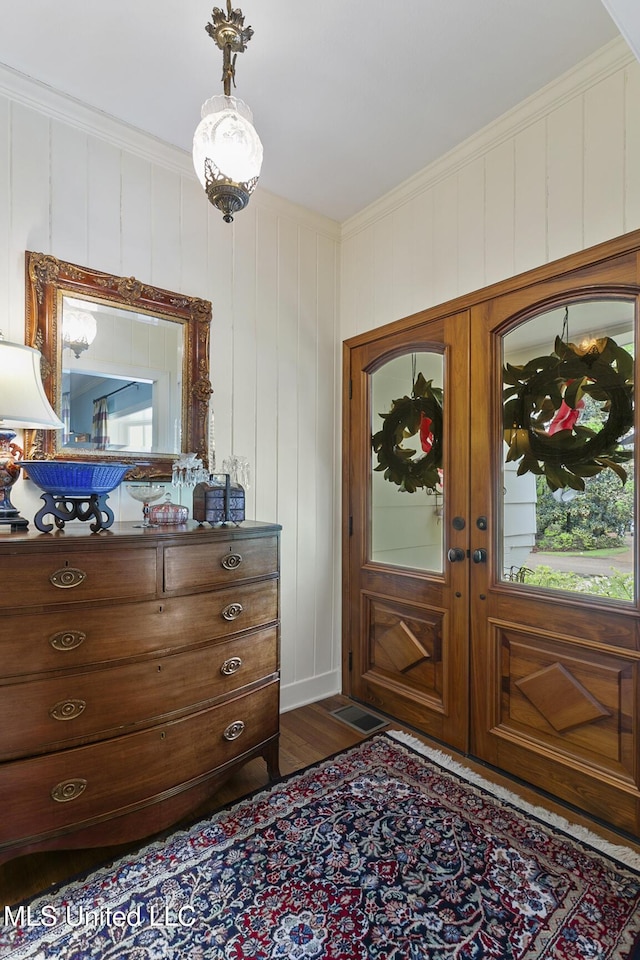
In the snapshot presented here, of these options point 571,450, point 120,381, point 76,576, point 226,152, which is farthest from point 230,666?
point 226,152

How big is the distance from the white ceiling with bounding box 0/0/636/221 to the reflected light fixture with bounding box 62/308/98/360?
3.02ft

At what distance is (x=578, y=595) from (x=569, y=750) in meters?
0.64

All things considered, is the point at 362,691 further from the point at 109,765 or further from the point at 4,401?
the point at 4,401

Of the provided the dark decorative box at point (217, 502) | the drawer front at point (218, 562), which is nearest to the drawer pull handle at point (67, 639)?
the drawer front at point (218, 562)

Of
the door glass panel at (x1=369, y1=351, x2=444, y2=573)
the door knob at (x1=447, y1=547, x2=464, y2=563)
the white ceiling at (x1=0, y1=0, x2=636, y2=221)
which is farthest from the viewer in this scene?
the door glass panel at (x1=369, y1=351, x2=444, y2=573)

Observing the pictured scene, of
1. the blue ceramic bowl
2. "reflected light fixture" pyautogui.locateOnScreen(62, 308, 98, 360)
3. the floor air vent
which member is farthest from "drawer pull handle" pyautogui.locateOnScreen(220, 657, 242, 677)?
"reflected light fixture" pyautogui.locateOnScreen(62, 308, 98, 360)

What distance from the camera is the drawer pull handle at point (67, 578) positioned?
1.59 metres

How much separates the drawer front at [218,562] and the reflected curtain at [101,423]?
0.72m

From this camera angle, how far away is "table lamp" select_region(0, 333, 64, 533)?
5.51 ft

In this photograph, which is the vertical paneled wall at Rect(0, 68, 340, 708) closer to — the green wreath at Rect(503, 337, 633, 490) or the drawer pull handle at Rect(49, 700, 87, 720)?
the drawer pull handle at Rect(49, 700, 87, 720)

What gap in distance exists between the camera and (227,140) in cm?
148

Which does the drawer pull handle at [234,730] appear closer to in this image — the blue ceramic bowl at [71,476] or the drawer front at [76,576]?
the drawer front at [76,576]

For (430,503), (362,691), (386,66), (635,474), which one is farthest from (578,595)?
(386,66)

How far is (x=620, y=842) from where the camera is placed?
5.93 ft
